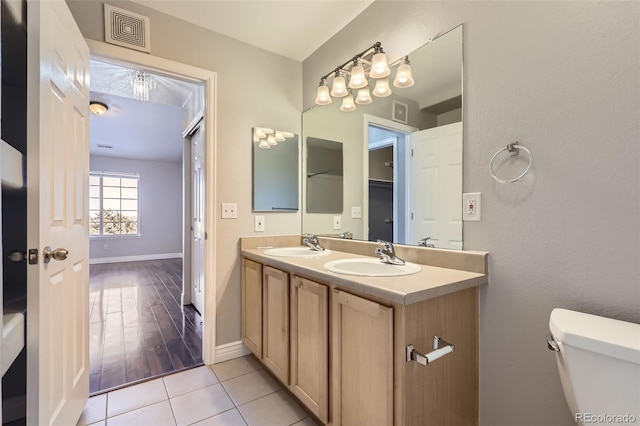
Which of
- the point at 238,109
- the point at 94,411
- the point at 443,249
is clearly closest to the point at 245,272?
the point at 94,411

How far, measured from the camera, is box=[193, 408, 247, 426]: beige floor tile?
1464 millimetres

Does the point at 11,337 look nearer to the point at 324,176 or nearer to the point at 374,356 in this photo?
the point at 374,356

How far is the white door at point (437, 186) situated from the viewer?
1.41 m

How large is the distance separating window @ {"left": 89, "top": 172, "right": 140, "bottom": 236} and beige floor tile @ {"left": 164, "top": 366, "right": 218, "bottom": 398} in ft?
18.8

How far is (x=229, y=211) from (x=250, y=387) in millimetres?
1160

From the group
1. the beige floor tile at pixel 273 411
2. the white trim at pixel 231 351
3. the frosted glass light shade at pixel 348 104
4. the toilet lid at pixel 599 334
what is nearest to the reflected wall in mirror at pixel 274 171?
the frosted glass light shade at pixel 348 104

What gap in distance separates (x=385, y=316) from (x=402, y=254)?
66 cm

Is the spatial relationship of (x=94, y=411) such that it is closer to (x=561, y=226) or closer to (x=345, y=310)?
(x=345, y=310)

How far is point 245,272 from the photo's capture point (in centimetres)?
212

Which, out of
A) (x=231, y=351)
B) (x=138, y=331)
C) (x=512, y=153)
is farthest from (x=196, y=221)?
(x=512, y=153)

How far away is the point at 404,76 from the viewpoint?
64.8 inches

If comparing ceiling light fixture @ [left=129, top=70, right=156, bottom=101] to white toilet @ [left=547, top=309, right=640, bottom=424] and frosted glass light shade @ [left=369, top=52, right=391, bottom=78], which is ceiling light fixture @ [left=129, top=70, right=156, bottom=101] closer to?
frosted glass light shade @ [left=369, top=52, right=391, bottom=78]

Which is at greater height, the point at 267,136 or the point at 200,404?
the point at 267,136

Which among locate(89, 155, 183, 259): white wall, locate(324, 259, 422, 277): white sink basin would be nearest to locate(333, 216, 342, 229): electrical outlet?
locate(324, 259, 422, 277): white sink basin
